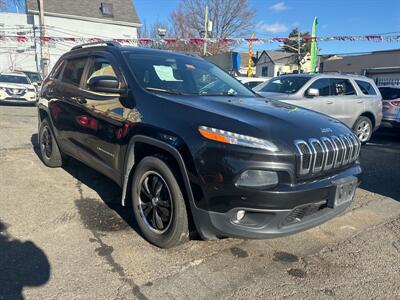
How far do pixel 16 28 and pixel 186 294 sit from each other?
35973 millimetres

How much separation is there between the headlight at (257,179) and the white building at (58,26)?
33.6 metres

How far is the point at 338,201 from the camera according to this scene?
3.16 m

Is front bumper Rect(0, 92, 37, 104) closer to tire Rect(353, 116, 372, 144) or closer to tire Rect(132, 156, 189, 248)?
tire Rect(353, 116, 372, 144)

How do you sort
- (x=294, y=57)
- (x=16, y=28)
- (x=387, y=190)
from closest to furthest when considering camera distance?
(x=387, y=190)
(x=16, y=28)
(x=294, y=57)

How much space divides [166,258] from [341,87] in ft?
23.7

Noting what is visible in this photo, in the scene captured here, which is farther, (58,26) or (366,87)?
(58,26)

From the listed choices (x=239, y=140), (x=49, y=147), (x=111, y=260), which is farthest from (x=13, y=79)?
(x=239, y=140)

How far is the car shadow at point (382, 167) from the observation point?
17.9 feet

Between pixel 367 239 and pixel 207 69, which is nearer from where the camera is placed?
pixel 367 239

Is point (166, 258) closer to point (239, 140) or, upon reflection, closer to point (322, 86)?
point (239, 140)

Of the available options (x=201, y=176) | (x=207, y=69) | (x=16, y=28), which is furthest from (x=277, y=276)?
(x=16, y=28)

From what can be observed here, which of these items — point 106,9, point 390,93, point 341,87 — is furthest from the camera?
point 106,9

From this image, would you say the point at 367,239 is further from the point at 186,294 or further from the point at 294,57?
the point at 294,57

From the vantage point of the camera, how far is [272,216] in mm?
2803
